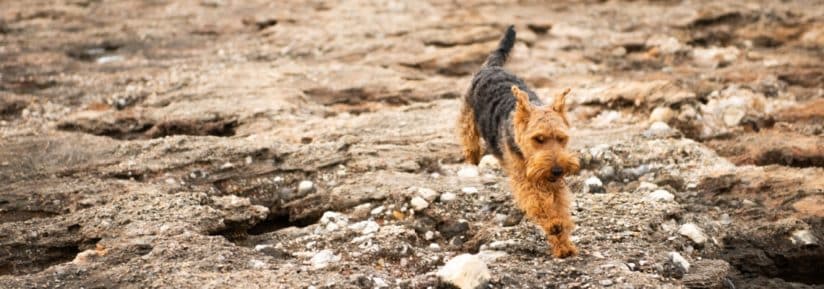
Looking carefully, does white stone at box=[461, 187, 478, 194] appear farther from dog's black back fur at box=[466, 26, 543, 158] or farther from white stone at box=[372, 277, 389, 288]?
white stone at box=[372, 277, 389, 288]

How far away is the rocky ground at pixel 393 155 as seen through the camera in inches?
186

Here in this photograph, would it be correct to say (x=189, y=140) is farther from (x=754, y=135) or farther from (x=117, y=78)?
(x=754, y=135)

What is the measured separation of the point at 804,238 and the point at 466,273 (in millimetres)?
2392

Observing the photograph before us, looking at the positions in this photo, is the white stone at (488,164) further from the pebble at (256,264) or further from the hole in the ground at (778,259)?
the pebble at (256,264)

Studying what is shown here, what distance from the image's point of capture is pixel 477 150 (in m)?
6.54

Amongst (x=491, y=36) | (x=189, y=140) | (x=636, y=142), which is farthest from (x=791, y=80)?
(x=189, y=140)

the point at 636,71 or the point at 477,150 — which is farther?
the point at 636,71

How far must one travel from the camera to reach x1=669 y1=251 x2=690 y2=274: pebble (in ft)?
15.0

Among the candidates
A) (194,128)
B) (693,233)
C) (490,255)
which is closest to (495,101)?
Answer: (490,255)

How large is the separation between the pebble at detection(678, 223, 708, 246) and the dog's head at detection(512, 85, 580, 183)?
0.98 meters

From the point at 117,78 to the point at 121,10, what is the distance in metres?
4.46

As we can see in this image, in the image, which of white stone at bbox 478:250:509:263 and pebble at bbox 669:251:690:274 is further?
white stone at bbox 478:250:509:263

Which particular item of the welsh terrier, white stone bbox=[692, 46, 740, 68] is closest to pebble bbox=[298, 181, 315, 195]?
the welsh terrier

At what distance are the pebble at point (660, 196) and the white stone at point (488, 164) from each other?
4.21 ft
